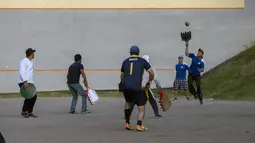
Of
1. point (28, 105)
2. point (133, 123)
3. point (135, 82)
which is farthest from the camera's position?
point (28, 105)

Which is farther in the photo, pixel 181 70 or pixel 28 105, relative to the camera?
pixel 181 70

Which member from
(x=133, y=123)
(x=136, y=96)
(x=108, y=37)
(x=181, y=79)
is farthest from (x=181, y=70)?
(x=136, y=96)

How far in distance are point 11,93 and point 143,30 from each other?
6.20 meters

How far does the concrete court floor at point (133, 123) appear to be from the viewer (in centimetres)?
1030

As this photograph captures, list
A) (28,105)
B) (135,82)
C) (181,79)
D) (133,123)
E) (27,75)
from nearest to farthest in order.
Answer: (135,82) → (133,123) → (27,75) → (28,105) → (181,79)

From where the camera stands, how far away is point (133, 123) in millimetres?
12969

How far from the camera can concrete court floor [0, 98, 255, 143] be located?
1030 cm

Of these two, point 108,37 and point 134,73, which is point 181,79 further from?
point 134,73

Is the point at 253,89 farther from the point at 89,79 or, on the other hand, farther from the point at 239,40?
the point at 89,79

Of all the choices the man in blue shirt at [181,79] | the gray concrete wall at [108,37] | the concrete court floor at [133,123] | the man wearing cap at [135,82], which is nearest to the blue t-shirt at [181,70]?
the man in blue shirt at [181,79]

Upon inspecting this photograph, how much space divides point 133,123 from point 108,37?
12.2 m

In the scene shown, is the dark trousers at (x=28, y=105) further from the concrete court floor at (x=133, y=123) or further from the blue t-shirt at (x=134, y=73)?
the blue t-shirt at (x=134, y=73)

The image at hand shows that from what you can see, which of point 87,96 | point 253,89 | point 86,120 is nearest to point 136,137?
point 86,120

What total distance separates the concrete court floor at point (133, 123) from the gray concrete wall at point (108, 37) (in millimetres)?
7560
